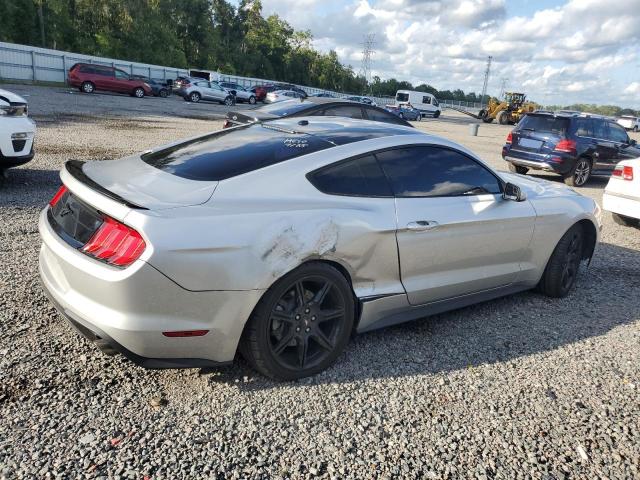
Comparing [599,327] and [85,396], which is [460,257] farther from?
[85,396]

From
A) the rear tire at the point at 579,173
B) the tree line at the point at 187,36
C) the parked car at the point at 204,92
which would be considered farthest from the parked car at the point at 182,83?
the rear tire at the point at 579,173

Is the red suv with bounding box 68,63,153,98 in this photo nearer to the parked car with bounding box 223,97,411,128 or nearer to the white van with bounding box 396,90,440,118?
the parked car with bounding box 223,97,411,128

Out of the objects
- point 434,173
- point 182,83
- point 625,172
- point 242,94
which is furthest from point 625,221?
point 242,94

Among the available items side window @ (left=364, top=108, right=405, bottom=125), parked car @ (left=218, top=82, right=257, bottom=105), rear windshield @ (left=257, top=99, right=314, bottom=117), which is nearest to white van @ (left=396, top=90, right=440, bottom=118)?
parked car @ (left=218, top=82, right=257, bottom=105)

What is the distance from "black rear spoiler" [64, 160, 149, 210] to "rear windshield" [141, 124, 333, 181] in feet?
1.38

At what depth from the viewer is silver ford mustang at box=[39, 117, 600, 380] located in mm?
2611

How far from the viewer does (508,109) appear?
4409 cm

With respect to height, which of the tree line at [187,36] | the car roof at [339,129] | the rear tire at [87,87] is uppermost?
the tree line at [187,36]

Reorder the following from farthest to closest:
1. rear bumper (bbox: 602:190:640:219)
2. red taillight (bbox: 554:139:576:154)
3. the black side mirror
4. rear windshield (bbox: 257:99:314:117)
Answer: red taillight (bbox: 554:139:576:154)
rear windshield (bbox: 257:99:314:117)
rear bumper (bbox: 602:190:640:219)
the black side mirror

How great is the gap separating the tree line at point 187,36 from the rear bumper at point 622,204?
52.3m

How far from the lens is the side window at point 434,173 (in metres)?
3.56

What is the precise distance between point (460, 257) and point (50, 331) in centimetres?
285

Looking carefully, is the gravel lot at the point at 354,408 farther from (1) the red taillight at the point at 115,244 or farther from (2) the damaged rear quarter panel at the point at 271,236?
(1) the red taillight at the point at 115,244

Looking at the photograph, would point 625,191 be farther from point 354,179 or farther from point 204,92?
point 204,92
